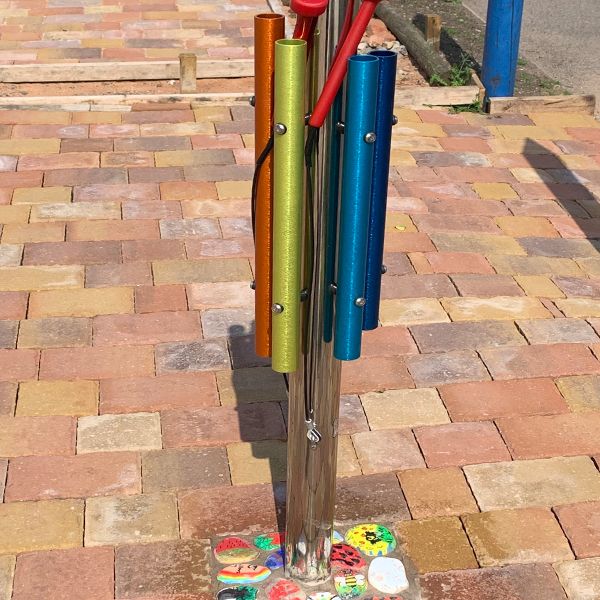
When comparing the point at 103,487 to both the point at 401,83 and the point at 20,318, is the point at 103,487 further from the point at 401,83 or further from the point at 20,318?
the point at 401,83

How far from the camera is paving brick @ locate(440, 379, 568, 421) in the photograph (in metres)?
4.62

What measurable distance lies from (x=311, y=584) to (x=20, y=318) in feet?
7.80

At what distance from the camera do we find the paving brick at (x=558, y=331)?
5.21m

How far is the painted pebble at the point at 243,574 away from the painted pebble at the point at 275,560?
2 cm

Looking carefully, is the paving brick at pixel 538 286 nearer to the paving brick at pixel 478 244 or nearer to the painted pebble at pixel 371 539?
the paving brick at pixel 478 244

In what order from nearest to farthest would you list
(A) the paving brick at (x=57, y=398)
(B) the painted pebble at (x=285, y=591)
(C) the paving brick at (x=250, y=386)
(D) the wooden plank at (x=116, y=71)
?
(B) the painted pebble at (x=285, y=591)
(A) the paving brick at (x=57, y=398)
(C) the paving brick at (x=250, y=386)
(D) the wooden plank at (x=116, y=71)

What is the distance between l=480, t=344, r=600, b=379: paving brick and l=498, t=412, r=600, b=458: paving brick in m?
0.35

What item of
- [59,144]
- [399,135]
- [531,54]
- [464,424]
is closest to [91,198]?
[59,144]

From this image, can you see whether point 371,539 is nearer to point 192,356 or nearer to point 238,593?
point 238,593

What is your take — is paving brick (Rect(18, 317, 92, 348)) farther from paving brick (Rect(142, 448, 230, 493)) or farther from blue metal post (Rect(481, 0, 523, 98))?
blue metal post (Rect(481, 0, 523, 98))

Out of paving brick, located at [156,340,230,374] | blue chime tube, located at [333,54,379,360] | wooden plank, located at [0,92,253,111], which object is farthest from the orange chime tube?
wooden plank, located at [0,92,253,111]


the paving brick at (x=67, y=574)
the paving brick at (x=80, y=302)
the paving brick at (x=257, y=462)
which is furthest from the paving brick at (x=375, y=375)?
the paving brick at (x=67, y=574)

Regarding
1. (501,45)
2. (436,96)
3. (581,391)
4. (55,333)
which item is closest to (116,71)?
(436,96)

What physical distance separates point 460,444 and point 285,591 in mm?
1190
